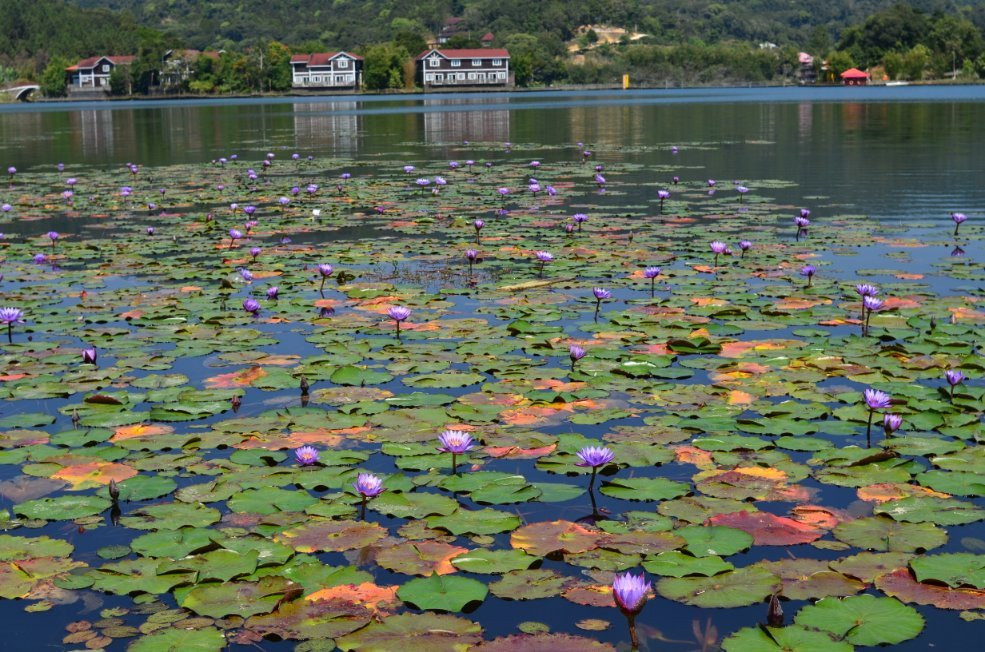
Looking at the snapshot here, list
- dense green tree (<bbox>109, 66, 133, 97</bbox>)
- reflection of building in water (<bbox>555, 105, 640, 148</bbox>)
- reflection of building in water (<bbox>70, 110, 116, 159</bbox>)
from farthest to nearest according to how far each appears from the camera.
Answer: dense green tree (<bbox>109, 66, 133, 97</bbox>) < reflection of building in water (<bbox>555, 105, 640, 148</bbox>) < reflection of building in water (<bbox>70, 110, 116, 159</bbox>)

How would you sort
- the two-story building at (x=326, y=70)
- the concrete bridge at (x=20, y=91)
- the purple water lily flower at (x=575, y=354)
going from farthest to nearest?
the two-story building at (x=326, y=70) → the concrete bridge at (x=20, y=91) → the purple water lily flower at (x=575, y=354)

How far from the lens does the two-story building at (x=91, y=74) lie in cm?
12962

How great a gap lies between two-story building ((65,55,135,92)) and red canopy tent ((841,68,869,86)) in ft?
306

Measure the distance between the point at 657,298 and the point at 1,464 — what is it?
4.90 m

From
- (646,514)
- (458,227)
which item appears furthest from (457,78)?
(646,514)

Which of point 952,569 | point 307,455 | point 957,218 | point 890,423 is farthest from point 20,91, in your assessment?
point 952,569

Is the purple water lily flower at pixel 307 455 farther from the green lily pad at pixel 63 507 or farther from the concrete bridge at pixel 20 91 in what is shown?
the concrete bridge at pixel 20 91

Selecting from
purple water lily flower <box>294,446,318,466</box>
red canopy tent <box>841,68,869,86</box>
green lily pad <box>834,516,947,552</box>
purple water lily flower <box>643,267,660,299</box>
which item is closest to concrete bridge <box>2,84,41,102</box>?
red canopy tent <box>841,68,869,86</box>

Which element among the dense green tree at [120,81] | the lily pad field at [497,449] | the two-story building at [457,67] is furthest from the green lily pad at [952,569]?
the dense green tree at [120,81]

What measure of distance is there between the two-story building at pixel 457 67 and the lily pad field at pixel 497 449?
126 metres

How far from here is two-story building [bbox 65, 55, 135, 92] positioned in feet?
425

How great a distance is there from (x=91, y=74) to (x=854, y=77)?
327ft

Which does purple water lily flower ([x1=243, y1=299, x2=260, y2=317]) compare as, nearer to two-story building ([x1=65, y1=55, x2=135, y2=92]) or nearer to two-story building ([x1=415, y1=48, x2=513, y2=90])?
two-story building ([x1=415, y1=48, x2=513, y2=90])

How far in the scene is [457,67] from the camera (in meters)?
132
